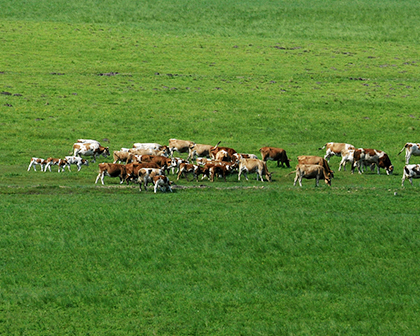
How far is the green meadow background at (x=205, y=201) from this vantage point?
15.3 m

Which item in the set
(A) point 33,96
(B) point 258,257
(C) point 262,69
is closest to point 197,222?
(B) point 258,257

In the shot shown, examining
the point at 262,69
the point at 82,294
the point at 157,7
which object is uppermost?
Result: the point at 157,7

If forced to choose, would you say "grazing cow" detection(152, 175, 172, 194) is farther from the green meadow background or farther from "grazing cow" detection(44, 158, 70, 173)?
"grazing cow" detection(44, 158, 70, 173)

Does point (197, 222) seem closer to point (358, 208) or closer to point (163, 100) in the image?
point (358, 208)

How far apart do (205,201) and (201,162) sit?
974cm

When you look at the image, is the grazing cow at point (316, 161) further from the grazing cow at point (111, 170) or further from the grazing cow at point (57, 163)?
the grazing cow at point (57, 163)

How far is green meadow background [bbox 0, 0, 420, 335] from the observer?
1530 centimetres

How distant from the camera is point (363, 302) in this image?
15492mm

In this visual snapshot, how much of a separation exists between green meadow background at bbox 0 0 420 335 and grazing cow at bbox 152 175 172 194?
96cm

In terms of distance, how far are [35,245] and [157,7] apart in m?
86.3

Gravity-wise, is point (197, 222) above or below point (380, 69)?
below

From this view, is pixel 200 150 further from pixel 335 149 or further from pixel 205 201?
pixel 205 201

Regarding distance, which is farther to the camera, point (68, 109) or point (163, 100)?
point (163, 100)

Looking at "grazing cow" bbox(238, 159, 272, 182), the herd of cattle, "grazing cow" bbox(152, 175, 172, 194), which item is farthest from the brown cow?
"grazing cow" bbox(152, 175, 172, 194)
